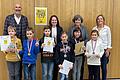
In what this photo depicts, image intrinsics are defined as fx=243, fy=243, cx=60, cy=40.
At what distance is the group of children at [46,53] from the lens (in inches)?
192

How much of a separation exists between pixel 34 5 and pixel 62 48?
4.55ft

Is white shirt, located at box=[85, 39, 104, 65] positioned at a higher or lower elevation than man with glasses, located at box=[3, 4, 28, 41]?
lower

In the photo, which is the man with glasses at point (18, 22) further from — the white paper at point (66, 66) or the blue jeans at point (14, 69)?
the white paper at point (66, 66)

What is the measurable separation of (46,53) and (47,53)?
22 millimetres

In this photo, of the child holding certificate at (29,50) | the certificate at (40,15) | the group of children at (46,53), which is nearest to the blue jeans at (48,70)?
the group of children at (46,53)

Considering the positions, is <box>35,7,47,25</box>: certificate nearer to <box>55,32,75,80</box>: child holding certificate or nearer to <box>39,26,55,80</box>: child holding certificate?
<box>39,26,55,80</box>: child holding certificate

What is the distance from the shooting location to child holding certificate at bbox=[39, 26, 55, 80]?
4.92 metres

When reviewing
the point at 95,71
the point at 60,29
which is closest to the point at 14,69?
the point at 60,29

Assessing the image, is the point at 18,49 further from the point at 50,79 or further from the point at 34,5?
the point at 34,5

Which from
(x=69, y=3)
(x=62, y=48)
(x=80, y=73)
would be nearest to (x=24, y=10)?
(x=69, y=3)

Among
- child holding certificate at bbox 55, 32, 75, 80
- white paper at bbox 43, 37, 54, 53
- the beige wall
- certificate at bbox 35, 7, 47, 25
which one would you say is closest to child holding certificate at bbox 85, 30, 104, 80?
child holding certificate at bbox 55, 32, 75, 80

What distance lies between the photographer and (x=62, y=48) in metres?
4.89

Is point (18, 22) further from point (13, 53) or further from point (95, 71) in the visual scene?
point (95, 71)

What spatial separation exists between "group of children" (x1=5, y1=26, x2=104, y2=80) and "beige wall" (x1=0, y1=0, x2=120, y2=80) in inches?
31.1
